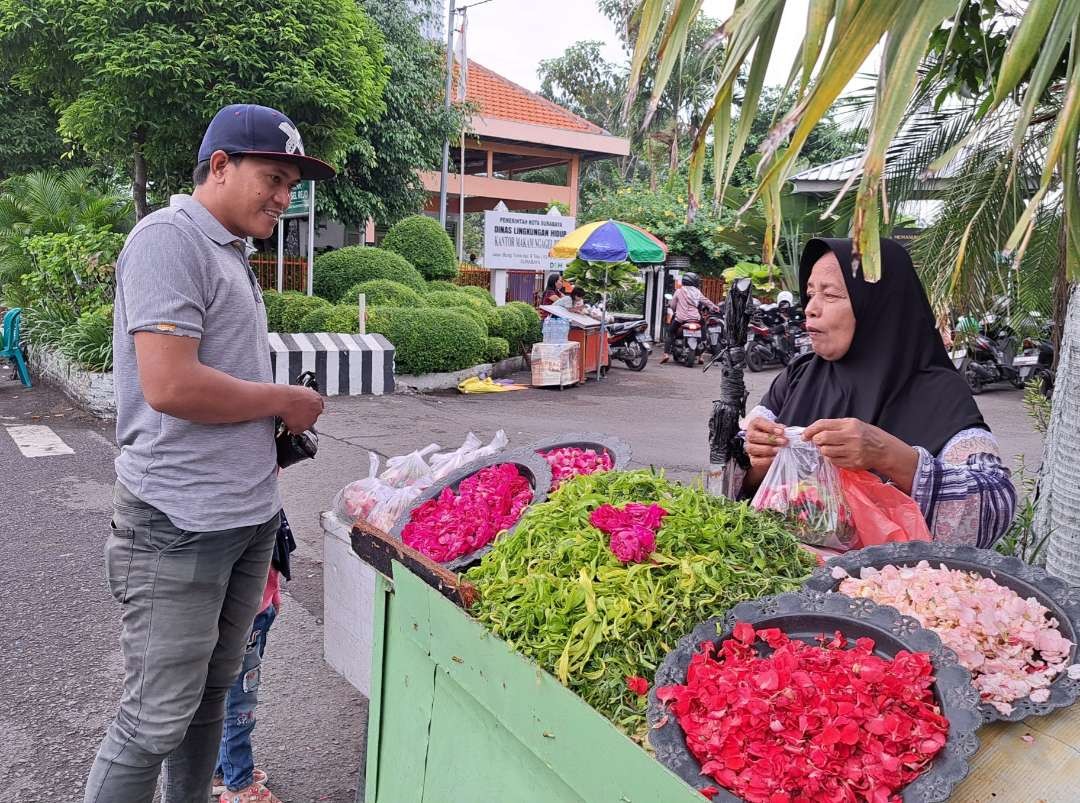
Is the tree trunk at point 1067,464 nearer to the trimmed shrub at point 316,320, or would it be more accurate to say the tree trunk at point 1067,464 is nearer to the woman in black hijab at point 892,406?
the woman in black hijab at point 892,406

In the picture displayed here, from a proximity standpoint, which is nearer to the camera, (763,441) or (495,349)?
(763,441)

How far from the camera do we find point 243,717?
2.58 meters

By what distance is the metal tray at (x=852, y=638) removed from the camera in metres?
1.23

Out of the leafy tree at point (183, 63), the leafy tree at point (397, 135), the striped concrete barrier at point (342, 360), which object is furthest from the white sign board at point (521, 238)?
the striped concrete barrier at point (342, 360)

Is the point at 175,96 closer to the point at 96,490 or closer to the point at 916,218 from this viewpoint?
the point at 96,490

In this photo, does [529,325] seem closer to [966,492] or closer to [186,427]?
[966,492]

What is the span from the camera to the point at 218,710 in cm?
226

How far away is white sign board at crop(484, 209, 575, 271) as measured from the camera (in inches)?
580

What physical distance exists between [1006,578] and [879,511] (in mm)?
491

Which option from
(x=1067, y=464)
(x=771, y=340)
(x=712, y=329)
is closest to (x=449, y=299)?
(x=712, y=329)

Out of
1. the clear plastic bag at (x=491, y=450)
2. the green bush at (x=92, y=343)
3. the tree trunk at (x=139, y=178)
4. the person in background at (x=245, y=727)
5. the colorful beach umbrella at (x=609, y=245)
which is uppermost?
the tree trunk at (x=139, y=178)

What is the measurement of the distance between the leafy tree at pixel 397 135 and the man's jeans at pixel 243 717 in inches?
511

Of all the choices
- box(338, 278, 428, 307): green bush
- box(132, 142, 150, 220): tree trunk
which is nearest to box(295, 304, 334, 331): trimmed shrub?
box(338, 278, 428, 307): green bush

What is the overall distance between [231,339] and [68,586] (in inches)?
123
